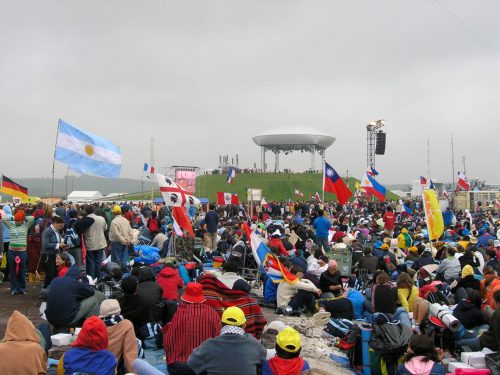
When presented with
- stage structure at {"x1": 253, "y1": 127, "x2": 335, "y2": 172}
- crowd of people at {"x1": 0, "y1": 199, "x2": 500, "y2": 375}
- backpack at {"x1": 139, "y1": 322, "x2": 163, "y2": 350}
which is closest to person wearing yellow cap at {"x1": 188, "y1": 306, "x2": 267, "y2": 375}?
crowd of people at {"x1": 0, "y1": 199, "x2": 500, "y2": 375}

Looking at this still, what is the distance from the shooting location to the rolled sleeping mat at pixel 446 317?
696 cm

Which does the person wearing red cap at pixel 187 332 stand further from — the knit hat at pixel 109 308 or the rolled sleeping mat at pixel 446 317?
the rolled sleeping mat at pixel 446 317

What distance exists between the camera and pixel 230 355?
167 inches

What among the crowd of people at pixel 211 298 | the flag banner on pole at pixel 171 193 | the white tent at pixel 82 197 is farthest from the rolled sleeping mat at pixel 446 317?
the white tent at pixel 82 197

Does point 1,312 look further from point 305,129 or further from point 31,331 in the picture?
point 305,129

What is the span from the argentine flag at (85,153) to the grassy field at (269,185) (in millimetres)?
51340

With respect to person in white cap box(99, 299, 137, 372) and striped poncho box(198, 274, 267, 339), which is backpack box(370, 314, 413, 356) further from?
person in white cap box(99, 299, 137, 372)

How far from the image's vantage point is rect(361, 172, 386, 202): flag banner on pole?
73.7 ft

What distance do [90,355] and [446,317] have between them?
4894mm

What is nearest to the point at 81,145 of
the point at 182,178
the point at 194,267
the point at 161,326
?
the point at 194,267

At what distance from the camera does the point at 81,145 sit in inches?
453

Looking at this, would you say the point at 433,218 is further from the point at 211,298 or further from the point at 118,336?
the point at 118,336

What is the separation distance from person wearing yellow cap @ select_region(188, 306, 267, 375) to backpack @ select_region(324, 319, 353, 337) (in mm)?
3574

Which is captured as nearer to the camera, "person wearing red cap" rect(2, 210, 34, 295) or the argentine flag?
"person wearing red cap" rect(2, 210, 34, 295)
